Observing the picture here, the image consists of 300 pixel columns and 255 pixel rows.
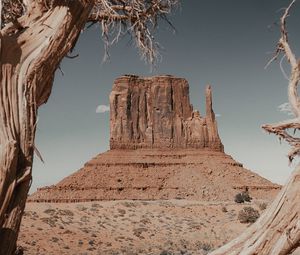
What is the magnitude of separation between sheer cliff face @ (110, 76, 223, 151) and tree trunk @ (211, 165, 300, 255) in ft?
271

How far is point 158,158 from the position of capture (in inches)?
3246

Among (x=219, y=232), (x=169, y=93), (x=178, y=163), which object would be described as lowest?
(x=219, y=232)

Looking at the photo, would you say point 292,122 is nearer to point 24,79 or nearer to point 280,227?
point 280,227

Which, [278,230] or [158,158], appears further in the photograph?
[158,158]

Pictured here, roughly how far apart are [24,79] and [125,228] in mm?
31712

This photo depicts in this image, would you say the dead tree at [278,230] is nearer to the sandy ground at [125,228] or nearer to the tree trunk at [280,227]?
the tree trunk at [280,227]

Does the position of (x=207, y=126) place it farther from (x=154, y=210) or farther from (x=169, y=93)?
(x=154, y=210)

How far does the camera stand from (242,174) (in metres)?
79.0

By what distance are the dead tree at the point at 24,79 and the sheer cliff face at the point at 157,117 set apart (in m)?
81.7

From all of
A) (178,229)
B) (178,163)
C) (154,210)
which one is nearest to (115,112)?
(178,163)

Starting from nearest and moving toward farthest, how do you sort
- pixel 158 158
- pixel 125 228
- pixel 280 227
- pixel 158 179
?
pixel 280 227 < pixel 125 228 < pixel 158 179 < pixel 158 158

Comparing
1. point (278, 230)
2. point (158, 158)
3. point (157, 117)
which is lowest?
point (278, 230)

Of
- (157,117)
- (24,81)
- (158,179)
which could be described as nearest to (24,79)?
(24,81)

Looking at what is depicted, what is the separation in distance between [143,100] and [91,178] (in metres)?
22.0
